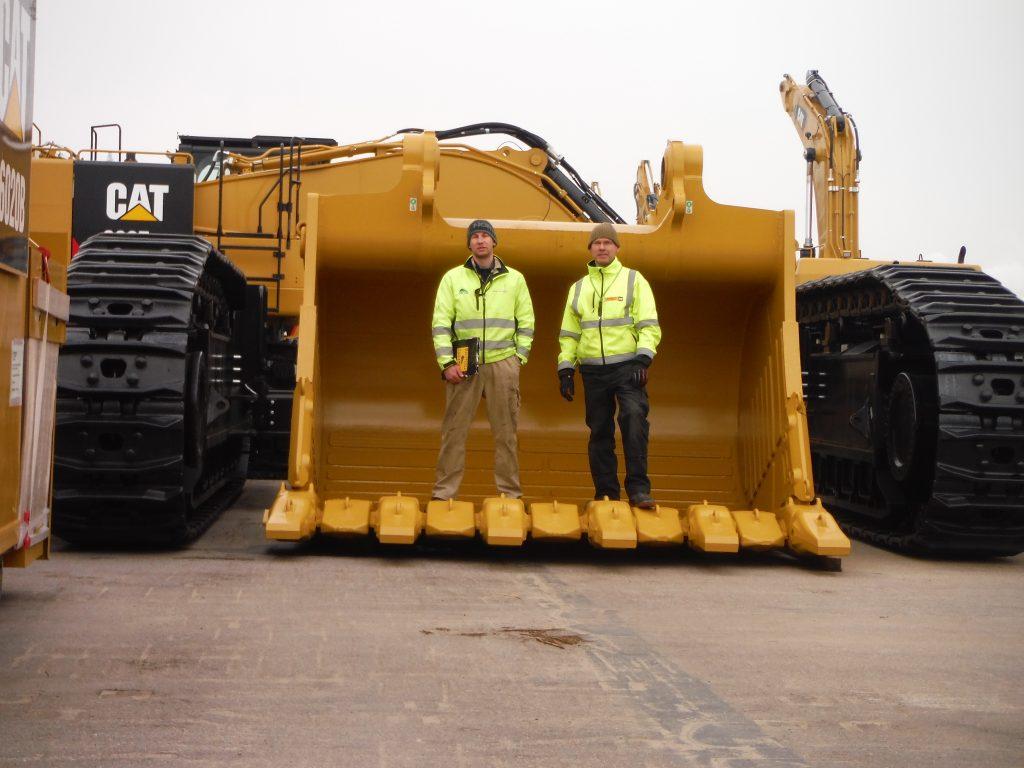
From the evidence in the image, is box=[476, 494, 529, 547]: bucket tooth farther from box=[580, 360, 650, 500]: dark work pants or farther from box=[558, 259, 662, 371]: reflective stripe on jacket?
box=[558, 259, 662, 371]: reflective stripe on jacket

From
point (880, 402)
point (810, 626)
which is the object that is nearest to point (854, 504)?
point (880, 402)

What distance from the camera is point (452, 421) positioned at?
7.73 m

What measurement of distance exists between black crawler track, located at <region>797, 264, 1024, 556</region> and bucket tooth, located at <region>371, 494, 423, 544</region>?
9.02ft

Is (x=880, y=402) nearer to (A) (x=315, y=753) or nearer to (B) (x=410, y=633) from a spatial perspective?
(B) (x=410, y=633)

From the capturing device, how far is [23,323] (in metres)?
4.75

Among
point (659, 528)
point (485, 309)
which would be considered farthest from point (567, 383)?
point (659, 528)

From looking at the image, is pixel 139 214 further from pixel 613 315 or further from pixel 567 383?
pixel 613 315

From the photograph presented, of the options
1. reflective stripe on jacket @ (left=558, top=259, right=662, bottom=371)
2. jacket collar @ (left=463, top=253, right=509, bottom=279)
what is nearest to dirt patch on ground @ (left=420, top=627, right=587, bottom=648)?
reflective stripe on jacket @ (left=558, top=259, right=662, bottom=371)

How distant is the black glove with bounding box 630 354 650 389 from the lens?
7559 mm

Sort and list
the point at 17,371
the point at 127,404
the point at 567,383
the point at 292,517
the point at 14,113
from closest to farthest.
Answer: the point at 14,113 → the point at 17,371 → the point at 127,404 → the point at 292,517 → the point at 567,383

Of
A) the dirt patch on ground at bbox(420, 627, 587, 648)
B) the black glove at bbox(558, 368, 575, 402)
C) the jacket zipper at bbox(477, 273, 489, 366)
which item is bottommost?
the dirt patch on ground at bbox(420, 627, 587, 648)

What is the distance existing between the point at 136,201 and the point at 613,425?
4755 millimetres

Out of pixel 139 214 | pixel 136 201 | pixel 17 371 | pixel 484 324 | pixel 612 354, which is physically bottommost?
pixel 17 371

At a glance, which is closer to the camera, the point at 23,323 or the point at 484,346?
the point at 23,323
